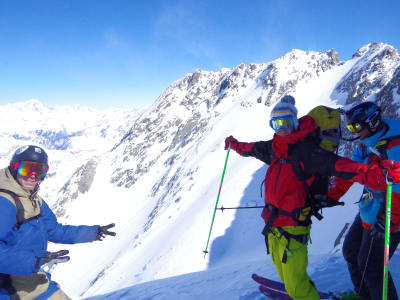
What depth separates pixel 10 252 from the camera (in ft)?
11.3

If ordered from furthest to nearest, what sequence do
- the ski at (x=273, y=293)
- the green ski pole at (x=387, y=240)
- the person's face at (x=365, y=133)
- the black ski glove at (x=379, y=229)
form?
the ski at (x=273, y=293) < the person's face at (x=365, y=133) < the black ski glove at (x=379, y=229) < the green ski pole at (x=387, y=240)

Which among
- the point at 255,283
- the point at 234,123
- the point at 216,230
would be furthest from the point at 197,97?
the point at 255,283

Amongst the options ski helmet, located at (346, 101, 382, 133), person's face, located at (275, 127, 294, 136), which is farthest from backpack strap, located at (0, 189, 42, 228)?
ski helmet, located at (346, 101, 382, 133)

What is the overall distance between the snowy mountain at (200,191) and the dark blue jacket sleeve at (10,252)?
3.98m

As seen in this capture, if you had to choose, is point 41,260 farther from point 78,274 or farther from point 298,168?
point 78,274

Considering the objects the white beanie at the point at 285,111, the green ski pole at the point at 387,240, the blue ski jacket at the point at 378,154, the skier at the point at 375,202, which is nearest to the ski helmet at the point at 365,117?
the skier at the point at 375,202

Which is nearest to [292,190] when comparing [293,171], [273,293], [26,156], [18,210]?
[293,171]

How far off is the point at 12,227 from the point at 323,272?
6113mm

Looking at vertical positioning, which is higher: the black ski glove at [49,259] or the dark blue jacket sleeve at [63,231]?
the dark blue jacket sleeve at [63,231]

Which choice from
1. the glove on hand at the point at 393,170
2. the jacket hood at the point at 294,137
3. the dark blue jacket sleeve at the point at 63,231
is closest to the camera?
the glove on hand at the point at 393,170

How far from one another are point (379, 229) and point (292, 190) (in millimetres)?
1247

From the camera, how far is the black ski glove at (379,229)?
3617 millimetres

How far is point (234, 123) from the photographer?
62.9 meters

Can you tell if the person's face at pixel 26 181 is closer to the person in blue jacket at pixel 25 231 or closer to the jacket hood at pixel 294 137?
the person in blue jacket at pixel 25 231
